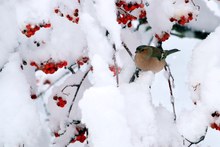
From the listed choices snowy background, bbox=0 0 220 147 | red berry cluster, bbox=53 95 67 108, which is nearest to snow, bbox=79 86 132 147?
A: snowy background, bbox=0 0 220 147

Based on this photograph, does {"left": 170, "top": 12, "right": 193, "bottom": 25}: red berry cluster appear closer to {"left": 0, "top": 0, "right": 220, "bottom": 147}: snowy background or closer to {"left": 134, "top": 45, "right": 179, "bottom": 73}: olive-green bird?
{"left": 0, "top": 0, "right": 220, "bottom": 147}: snowy background

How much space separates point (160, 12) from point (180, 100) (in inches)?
173

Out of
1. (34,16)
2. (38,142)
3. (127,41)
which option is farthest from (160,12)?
(38,142)

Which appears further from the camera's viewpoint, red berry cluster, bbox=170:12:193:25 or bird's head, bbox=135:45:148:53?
bird's head, bbox=135:45:148:53

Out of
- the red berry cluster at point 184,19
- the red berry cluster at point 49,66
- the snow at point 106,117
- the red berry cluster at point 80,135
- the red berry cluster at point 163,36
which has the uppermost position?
the red berry cluster at point 184,19

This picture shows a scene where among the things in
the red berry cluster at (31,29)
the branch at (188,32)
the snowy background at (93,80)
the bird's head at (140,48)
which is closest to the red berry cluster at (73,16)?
the snowy background at (93,80)

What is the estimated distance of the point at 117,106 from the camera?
5.47 feet

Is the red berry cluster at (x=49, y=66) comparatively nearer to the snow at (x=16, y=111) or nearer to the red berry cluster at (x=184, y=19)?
the snow at (x=16, y=111)

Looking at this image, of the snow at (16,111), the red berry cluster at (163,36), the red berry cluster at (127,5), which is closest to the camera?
the snow at (16,111)

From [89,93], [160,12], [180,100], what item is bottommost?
[180,100]

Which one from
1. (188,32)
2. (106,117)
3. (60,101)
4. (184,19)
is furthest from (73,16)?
(188,32)

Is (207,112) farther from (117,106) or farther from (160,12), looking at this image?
(160,12)

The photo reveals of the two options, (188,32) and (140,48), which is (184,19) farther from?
(188,32)

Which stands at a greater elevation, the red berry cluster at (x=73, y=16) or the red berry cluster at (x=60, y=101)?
the red berry cluster at (x=73, y=16)
